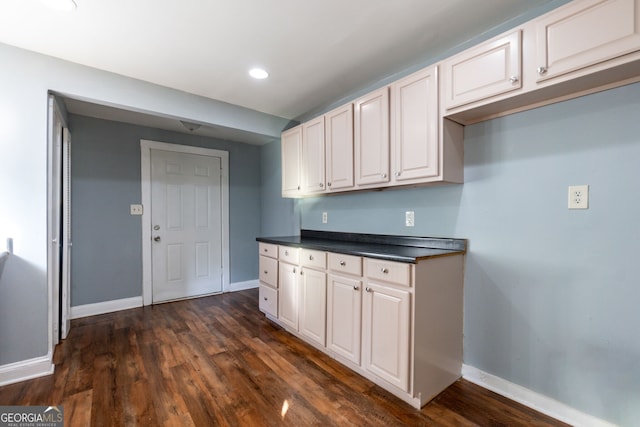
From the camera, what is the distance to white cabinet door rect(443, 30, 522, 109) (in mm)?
1524

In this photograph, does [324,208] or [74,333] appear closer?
[74,333]

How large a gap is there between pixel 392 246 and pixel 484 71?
52.6 inches

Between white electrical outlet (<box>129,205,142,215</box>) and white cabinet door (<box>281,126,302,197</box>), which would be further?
white electrical outlet (<box>129,205,142,215</box>)

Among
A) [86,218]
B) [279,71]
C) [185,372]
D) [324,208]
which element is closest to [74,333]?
[86,218]

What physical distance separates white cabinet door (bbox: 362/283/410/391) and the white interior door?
2859 mm

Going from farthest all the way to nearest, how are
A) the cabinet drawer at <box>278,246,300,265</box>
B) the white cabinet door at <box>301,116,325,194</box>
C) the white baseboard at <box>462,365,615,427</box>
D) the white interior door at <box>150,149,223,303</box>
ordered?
the white interior door at <box>150,149,223,303</box>
the white cabinet door at <box>301,116,325,194</box>
the cabinet drawer at <box>278,246,300,265</box>
the white baseboard at <box>462,365,615,427</box>

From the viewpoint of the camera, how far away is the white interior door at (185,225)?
12.2 feet

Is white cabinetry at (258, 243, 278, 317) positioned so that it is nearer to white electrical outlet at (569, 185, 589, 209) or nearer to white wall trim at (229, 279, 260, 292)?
white wall trim at (229, 279, 260, 292)

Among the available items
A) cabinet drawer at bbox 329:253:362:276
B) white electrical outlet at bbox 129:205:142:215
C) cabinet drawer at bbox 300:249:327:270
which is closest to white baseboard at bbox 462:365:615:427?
cabinet drawer at bbox 329:253:362:276

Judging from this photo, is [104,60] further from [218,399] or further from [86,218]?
[218,399]

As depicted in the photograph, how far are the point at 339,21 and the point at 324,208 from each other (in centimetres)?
184

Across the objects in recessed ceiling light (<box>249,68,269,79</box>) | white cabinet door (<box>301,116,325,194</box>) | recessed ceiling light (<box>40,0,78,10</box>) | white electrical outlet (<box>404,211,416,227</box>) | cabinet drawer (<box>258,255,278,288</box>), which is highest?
recessed ceiling light (<box>249,68,269,79</box>)

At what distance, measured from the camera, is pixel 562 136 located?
160 cm

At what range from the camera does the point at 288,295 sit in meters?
2.73
